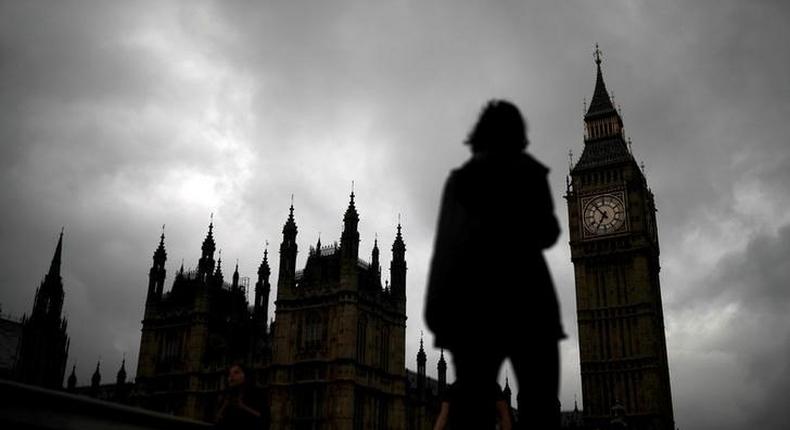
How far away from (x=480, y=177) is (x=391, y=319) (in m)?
45.9

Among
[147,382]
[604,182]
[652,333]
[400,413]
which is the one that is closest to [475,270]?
[400,413]

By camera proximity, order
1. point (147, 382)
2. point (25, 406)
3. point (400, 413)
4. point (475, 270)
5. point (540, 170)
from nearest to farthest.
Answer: point (475, 270), point (540, 170), point (25, 406), point (400, 413), point (147, 382)

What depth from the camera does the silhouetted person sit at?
3863 mm

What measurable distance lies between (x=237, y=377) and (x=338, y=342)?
36729mm

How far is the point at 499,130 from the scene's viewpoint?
4277 mm

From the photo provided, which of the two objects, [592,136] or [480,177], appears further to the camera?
[592,136]

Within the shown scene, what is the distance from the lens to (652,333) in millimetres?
59344

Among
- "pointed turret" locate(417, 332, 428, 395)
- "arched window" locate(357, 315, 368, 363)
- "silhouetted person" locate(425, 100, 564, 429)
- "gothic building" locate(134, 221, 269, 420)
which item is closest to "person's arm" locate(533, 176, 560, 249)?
"silhouetted person" locate(425, 100, 564, 429)

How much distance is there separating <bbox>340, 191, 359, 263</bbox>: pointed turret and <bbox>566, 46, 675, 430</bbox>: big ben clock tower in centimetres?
2373

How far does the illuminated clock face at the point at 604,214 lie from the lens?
211 ft

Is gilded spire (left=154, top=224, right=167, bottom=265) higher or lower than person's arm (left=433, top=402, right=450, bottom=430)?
higher

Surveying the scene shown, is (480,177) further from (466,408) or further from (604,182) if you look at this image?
(604,182)

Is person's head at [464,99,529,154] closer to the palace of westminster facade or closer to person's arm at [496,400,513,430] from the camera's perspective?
person's arm at [496,400,513,430]

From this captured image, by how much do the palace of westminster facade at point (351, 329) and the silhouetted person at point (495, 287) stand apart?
40.4 m
